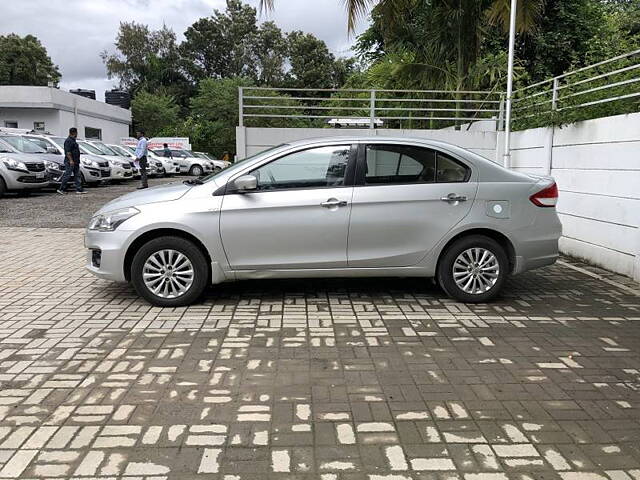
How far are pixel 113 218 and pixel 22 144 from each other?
1328 centimetres

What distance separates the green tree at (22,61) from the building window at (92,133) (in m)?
19.9

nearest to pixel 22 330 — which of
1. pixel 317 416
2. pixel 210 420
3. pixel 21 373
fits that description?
pixel 21 373

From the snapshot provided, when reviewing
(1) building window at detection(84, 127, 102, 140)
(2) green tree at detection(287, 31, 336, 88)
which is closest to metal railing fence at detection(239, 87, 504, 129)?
(1) building window at detection(84, 127, 102, 140)

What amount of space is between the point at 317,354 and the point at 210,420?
4.01ft

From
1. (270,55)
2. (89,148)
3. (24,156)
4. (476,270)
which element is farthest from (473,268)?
(270,55)

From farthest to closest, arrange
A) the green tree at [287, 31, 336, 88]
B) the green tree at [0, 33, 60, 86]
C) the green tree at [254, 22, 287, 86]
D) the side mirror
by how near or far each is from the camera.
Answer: the green tree at [254, 22, 287, 86], the green tree at [287, 31, 336, 88], the green tree at [0, 33, 60, 86], the side mirror

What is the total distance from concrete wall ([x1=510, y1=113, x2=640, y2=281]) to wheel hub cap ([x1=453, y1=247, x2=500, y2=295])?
2259 mm

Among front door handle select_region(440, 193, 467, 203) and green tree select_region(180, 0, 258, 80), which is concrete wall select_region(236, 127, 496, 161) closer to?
front door handle select_region(440, 193, 467, 203)

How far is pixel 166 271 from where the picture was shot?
18.0 ft

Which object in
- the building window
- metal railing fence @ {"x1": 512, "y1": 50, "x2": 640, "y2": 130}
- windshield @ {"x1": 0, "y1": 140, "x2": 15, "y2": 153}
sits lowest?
windshield @ {"x1": 0, "y1": 140, "x2": 15, "y2": 153}

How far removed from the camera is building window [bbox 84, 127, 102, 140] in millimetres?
34269

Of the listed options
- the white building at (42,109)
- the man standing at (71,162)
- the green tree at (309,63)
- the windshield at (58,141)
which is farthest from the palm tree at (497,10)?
the green tree at (309,63)

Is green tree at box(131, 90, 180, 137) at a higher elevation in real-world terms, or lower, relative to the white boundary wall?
higher

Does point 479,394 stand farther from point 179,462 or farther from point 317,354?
point 179,462
